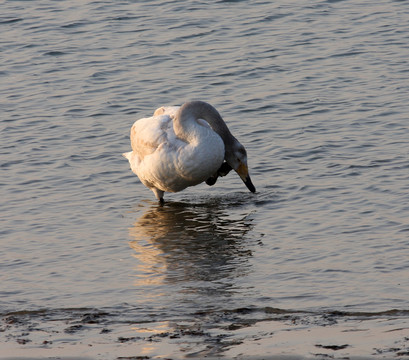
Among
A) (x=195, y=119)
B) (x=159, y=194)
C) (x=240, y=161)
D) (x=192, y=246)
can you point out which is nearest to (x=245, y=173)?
(x=240, y=161)

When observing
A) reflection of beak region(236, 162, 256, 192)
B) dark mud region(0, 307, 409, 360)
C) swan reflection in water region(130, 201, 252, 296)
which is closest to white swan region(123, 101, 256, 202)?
reflection of beak region(236, 162, 256, 192)

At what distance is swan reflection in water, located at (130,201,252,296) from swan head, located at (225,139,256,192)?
0.34 meters

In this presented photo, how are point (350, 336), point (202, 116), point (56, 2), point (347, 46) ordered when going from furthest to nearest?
point (56, 2), point (347, 46), point (202, 116), point (350, 336)

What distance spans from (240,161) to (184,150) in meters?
0.86

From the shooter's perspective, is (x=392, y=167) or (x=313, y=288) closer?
(x=313, y=288)

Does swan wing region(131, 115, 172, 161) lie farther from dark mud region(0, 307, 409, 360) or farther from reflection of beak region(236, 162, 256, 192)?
dark mud region(0, 307, 409, 360)

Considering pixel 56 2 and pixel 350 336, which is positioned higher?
pixel 56 2

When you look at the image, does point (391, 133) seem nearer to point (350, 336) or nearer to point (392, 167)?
point (392, 167)

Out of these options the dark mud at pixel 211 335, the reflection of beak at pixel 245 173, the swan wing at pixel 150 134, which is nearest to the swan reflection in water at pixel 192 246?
the reflection of beak at pixel 245 173

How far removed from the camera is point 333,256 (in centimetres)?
840

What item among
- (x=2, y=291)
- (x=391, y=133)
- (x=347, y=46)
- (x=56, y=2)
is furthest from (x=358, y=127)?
(x=56, y=2)

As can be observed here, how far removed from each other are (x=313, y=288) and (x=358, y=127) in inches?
196

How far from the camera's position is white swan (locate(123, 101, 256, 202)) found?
9.91 m

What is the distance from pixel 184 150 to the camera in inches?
390
